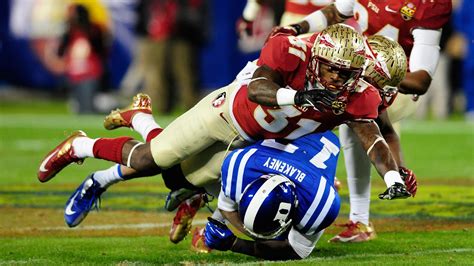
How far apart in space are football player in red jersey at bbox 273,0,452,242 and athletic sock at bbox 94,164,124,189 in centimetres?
136

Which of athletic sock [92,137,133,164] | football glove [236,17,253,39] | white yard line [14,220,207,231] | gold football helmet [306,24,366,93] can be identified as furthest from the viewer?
football glove [236,17,253,39]

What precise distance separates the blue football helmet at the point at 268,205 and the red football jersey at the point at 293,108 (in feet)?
1.10

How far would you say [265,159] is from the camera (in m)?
6.29

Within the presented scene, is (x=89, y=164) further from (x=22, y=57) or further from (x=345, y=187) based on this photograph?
(x=22, y=57)

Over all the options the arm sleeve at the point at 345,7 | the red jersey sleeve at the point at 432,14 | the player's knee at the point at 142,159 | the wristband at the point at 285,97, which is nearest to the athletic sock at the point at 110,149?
the player's knee at the point at 142,159

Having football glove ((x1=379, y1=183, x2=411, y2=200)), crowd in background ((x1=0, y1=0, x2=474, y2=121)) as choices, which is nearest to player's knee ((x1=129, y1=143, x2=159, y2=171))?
football glove ((x1=379, y1=183, x2=411, y2=200))

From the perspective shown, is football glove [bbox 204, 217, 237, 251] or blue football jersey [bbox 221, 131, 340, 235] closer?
blue football jersey [bbox 221, 131, 340, 235]

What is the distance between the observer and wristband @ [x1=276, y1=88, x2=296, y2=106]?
592 cm

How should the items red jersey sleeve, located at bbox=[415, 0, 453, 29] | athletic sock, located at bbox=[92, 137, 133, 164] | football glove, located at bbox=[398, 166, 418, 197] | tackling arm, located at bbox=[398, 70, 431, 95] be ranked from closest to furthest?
football glove, located at bbox=[398, 166, 418, 197] < athletic sock, located at bbox=[92, 137, 133, 164] < tackling arm, located at bbox=[398, 70, 431, 95] < red jersey sleeve, located at bbox=[415, 0, 453, 29]

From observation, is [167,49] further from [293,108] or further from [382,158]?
[382,158]

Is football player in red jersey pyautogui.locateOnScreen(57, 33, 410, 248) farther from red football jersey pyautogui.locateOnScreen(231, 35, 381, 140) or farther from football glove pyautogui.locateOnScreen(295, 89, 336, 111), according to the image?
football glove pyautogui.locateOnScreen(295, 89, 336, 111)

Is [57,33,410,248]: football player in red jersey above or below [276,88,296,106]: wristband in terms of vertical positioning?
below

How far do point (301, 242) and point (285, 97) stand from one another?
0.88m

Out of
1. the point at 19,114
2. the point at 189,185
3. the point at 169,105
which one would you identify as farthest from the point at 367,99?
the point at 19,114
